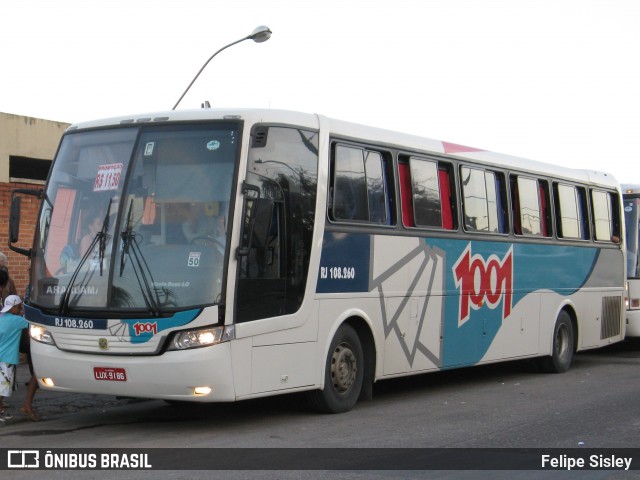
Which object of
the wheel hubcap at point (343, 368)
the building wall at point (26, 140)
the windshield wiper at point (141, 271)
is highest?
the building wall at point (26, 140)

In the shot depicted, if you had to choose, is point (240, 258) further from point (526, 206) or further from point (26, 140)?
point (26, 140)

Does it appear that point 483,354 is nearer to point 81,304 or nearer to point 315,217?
point 315,217

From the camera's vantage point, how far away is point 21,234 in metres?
18.2

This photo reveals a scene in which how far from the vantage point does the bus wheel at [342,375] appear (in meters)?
11.2

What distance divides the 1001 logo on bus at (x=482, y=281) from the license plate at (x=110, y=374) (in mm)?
5516

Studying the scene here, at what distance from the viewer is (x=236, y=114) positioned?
10.3 metres

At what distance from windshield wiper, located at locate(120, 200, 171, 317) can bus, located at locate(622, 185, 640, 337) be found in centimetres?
1203

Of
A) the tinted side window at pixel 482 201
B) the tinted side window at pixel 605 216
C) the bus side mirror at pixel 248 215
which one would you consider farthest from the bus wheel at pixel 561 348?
the bus side mirror at pixel 248 215

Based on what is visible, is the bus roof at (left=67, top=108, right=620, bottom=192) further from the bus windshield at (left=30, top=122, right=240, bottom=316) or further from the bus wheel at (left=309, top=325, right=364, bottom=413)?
the bus wheel at (left=309, top=325, right=364, bottom=413)

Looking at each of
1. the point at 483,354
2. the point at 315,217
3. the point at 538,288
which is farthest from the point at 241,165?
the point at 538,288

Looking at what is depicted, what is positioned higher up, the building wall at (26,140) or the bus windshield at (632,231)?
the building wall at (26,140)

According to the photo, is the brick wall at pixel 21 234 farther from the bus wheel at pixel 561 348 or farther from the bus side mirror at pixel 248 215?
the bus wheel at pixel 561 348

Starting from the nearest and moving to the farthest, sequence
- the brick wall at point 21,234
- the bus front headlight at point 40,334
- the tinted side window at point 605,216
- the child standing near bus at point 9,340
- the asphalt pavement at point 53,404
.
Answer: the bus front headlight at point 40,334, the child standing near bus at point 9,340, the asphalt pavement at point 53,404, the brick wall at point 21,234, the tinted side window at point 605,216

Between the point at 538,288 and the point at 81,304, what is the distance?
327 inches
